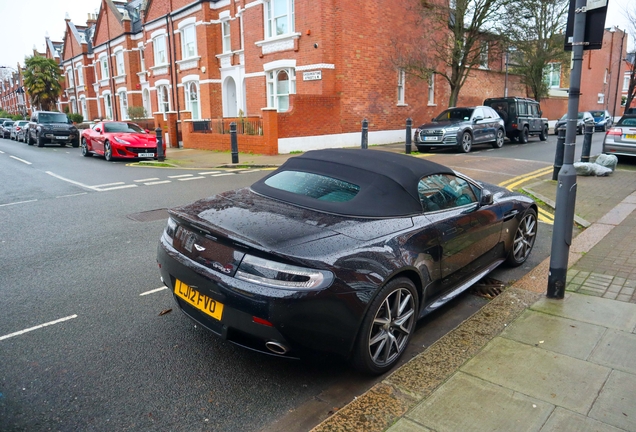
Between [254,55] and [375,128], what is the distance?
269 inches

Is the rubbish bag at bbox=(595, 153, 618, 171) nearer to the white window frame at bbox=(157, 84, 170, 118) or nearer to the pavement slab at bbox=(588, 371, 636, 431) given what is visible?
the pavement slab at bbox=(588, 371, 636, 431)

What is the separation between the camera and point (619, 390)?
2893 millimetres

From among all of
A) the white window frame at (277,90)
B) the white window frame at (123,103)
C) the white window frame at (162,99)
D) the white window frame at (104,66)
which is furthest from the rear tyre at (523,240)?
the white window frame at (104,66)

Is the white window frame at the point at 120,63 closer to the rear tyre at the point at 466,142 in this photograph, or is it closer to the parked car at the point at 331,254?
the rear tyre at the point at 466,142

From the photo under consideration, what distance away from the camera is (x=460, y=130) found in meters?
17.2

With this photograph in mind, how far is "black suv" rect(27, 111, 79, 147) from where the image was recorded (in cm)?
2512

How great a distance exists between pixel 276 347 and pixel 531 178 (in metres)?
10.8

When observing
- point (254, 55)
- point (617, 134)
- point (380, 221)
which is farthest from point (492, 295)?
point (254, 55)

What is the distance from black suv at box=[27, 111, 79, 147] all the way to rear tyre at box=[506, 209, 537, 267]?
2592cm

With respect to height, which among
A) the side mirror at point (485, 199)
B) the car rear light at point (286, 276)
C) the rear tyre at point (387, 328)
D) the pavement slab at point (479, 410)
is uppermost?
the side mirror at point (485, 199)

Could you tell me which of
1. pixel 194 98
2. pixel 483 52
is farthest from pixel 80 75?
pixel 483 52

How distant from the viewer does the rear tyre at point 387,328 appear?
303 cm

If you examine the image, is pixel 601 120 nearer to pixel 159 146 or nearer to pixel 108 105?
pixel 159 146

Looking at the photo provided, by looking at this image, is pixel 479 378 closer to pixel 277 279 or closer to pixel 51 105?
pixel 277 279
